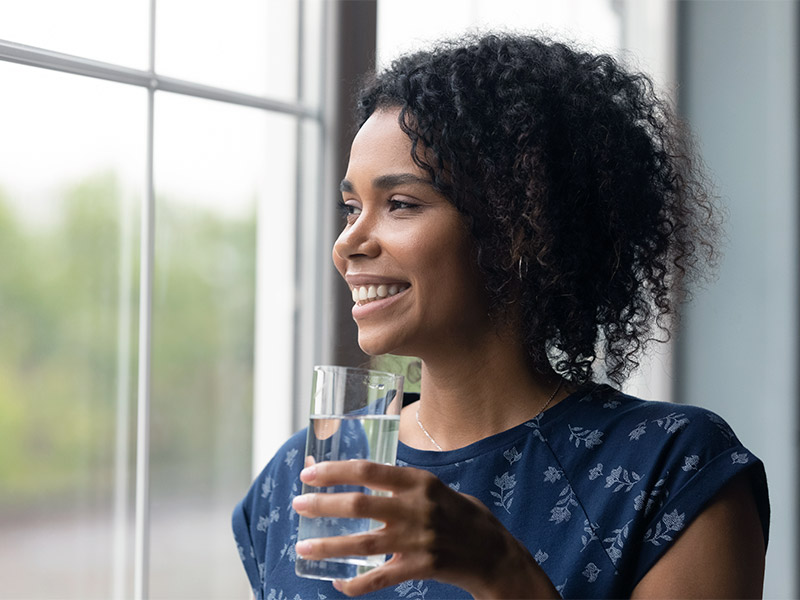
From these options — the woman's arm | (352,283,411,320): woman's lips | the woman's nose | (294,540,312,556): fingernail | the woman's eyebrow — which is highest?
the woman's eyebrow

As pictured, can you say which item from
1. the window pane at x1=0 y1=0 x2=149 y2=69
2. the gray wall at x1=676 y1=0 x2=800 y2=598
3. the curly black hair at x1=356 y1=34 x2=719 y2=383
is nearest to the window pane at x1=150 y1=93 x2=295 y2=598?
the window pane at x1=0 y1=0 x2=149 y2=69

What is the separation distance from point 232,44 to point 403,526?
1.40 metres

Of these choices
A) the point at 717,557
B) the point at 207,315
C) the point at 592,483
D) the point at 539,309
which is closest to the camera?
the point at 717,557

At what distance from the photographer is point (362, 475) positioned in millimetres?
894

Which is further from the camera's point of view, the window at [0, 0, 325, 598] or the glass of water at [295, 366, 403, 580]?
the window at [0, 0, 325, 598]

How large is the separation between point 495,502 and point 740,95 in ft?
8.79

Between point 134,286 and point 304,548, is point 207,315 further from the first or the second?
point 304,548

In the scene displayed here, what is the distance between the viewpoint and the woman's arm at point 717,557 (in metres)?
1.16

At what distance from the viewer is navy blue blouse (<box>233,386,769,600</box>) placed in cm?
122

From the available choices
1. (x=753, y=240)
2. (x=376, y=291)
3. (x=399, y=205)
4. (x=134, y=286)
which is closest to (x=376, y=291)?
(x=376, y=291)

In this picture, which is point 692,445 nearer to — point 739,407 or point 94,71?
point 94,71

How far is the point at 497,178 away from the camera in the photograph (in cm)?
136

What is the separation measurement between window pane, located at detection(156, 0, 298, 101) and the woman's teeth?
78 cm

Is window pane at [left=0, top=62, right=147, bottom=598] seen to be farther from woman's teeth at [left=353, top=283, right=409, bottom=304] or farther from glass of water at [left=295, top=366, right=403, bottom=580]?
glass of water at [left=295, top=366, right=403, bottom=580]
